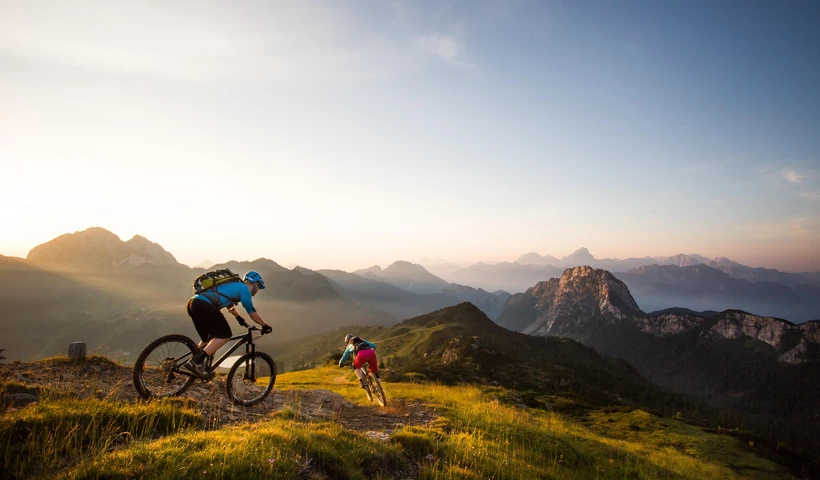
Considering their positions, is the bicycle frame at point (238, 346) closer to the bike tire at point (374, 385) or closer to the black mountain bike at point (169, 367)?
the black mountain bike at point (169, 367)

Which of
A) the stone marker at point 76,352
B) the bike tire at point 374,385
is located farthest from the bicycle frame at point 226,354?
the stone marker at point 76,352

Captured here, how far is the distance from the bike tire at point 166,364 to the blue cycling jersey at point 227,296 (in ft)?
4.06

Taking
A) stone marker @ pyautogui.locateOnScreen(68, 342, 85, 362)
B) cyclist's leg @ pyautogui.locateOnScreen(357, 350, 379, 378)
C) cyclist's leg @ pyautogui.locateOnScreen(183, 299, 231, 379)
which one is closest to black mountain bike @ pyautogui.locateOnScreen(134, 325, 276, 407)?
cyclist's leg @ pyautogui.locateOnScreen(183, 299, 231, 379)

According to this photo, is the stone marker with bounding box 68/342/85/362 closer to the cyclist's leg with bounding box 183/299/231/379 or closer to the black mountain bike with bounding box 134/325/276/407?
the black mountain bike with bounding box 134/325/276/407

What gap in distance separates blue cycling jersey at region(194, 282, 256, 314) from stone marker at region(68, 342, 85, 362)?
24.0 ft

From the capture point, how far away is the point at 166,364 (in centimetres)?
1061

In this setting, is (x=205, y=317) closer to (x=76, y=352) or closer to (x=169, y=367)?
(x=169, y=367)

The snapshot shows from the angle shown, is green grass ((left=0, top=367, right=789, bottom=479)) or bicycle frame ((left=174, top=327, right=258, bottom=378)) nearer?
green grass ((left=0, top=367, right=789, bottom=479))

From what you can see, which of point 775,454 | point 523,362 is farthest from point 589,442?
point 523,362

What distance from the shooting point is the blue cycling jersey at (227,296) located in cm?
1077

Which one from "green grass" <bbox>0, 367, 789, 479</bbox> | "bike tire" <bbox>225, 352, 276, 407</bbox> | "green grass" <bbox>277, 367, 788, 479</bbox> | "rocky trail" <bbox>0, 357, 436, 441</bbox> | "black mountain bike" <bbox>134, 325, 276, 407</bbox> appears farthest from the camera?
"bike tire" <bbox>225, 352, 276, 407</bbox>

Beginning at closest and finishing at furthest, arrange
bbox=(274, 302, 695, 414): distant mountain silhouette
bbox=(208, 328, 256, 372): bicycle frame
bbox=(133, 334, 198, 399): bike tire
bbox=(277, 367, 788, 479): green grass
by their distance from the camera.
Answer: bbox=(277, 367, 788, 479): green grass < bbox=(133, 334, 198, 399): bike tire < bbox=(208, 328, 256, 372): bicycle frame < bbox=(274, 302, 695, 414): distant mountain silhouette

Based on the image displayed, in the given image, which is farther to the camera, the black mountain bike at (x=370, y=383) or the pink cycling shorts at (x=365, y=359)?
the black mountain bike at (x=370, y=383)

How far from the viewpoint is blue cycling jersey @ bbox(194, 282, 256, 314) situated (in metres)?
10.8
